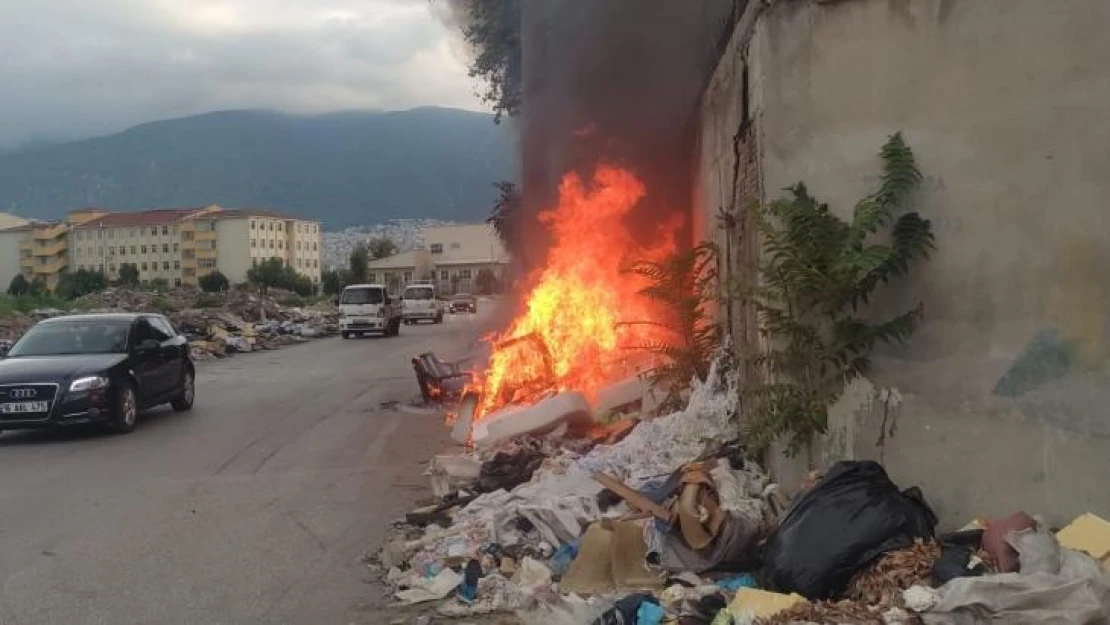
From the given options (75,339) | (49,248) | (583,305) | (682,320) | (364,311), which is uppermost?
(49,248)

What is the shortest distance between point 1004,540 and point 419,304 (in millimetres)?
41230

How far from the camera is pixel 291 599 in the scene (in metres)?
5.33

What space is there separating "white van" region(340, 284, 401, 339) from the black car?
1916 centimetres

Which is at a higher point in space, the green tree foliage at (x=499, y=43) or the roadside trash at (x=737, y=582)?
the green tree foliage at (x=499, y=43)

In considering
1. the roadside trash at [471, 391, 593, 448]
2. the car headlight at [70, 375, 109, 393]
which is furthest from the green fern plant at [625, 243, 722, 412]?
the car headlight at [70, 375, 109, 393]

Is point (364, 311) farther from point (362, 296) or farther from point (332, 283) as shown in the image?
point (332, 283)

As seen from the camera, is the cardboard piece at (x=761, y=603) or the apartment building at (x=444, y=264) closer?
the cardboard piece at (x=761, y=603)

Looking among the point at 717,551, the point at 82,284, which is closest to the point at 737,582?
the point at 717,551

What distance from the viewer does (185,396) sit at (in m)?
14.1

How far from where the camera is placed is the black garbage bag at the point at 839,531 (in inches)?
178

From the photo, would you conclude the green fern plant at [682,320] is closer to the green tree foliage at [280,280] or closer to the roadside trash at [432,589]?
the roadside trash at [432,589]

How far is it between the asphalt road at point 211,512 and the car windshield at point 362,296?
759 inches

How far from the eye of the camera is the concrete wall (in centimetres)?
488

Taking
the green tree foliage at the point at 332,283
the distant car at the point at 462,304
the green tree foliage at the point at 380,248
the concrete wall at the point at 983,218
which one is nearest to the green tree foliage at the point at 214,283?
the green tree foliage at the point at 332,283
